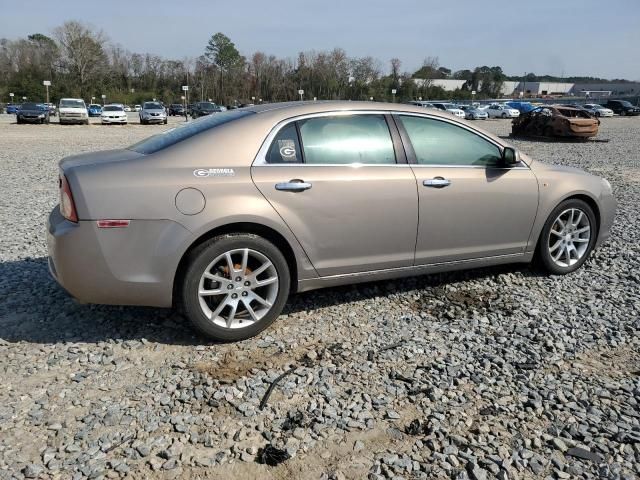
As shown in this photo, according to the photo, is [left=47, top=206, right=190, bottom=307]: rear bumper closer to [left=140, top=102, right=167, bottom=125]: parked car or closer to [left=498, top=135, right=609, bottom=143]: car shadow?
[left=498, top=135, right=609, bottom=143]: car shadow

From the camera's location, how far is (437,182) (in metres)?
4.11

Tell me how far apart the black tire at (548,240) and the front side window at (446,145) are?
0.84 metres

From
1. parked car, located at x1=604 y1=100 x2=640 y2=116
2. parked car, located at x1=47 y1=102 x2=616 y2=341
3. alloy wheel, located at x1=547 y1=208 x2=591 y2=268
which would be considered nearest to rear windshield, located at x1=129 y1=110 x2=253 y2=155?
parked car, located at x1=47 y1=102 x2=616 y2=341

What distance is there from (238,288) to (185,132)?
1.23m

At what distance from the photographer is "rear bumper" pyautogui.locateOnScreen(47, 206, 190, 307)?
10.9 ft

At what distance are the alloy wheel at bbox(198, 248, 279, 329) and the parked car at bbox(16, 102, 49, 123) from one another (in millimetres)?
37245

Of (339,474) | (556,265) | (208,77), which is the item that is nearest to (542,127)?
(556,265)

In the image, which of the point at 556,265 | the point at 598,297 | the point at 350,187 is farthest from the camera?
the point at 556,265

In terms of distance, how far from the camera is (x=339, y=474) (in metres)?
2.39

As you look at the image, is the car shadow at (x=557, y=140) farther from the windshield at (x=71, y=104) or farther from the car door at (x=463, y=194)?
the windshield at (x=71, y=104)

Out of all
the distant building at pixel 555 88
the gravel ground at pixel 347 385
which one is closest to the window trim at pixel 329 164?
the gravel ground at pixel 347 385

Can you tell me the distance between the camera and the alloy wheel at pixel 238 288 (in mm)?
3541

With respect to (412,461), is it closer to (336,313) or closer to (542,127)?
(336,313)

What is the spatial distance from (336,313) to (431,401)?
1333mm
